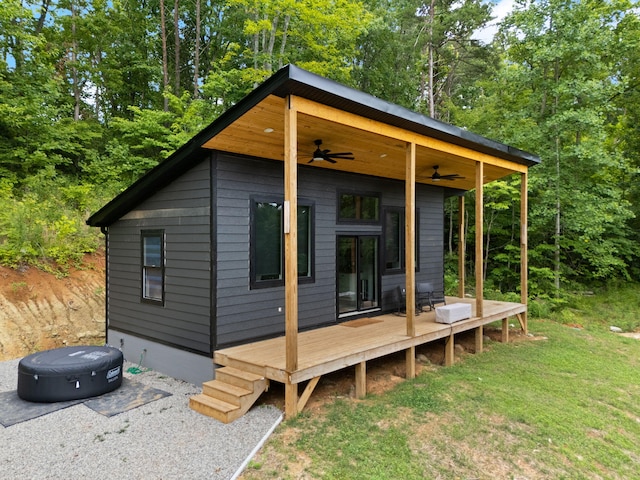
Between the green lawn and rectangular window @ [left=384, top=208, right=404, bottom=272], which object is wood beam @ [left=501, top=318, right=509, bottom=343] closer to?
the green lawn

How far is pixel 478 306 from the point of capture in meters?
6.50

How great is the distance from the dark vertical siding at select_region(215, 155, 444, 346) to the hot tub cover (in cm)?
135

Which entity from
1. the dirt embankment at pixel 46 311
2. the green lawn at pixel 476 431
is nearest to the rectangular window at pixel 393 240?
the green lawn at pixel 476 431

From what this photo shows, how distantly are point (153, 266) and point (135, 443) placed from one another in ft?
9.12

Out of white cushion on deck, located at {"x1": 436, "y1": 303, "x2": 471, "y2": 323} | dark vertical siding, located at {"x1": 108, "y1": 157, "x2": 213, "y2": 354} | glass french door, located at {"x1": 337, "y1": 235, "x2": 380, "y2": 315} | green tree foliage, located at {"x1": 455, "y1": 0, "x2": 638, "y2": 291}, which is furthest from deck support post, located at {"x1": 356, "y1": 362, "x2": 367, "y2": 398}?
green tree foliage, located at {"x1": 455, "y1": 0, "x2": 638, "y2": 291}

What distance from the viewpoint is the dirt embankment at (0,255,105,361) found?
20.8ft

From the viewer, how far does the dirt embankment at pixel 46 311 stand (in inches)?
250

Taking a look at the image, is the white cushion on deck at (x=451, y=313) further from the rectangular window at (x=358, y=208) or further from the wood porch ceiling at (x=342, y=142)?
the wood porch ceiling at (x=342, y=142)

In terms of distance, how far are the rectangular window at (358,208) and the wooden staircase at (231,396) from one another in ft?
10.4

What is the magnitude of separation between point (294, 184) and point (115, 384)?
3366mm

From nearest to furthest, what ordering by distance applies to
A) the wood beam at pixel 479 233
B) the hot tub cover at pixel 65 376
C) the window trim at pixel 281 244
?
1. the hot tub cover at pixel 65 376
2. the window trim at pixel 281 244
3. the wood beam at pixel 479 233

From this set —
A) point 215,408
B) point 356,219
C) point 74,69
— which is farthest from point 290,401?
point 74,69

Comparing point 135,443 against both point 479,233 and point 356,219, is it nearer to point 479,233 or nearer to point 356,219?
point 356,219

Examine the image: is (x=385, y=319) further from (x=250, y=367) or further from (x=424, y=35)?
(x=424, y=35)
